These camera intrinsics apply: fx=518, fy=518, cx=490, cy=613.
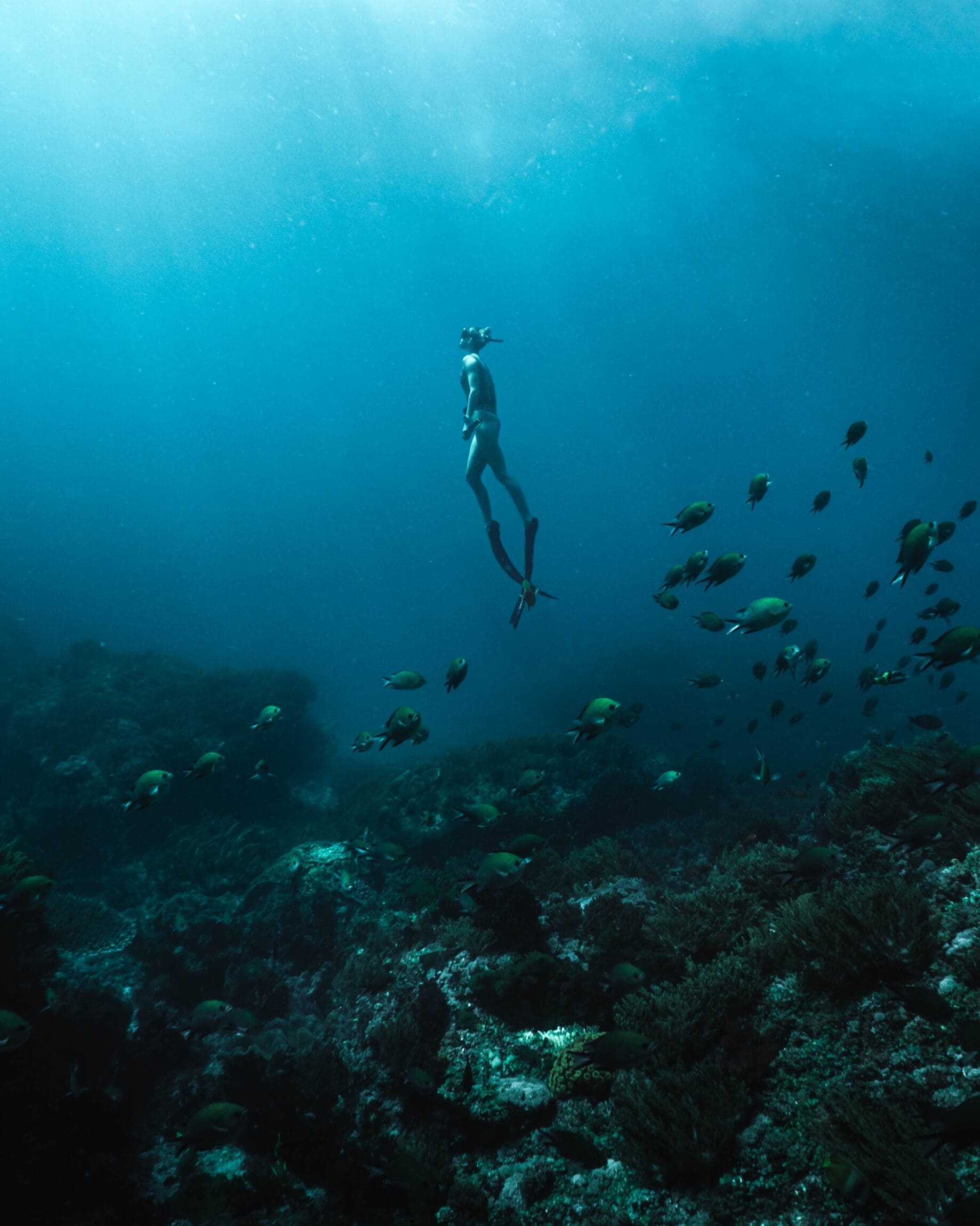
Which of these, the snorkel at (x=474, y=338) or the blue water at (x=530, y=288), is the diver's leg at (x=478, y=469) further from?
the blue water at (x=530, y=288)

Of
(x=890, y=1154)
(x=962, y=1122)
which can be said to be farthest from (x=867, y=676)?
(x=962, y=1122)

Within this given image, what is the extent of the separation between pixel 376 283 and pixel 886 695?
77.0 meters

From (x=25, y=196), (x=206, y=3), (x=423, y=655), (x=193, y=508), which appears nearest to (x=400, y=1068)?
(x=206, y=3)

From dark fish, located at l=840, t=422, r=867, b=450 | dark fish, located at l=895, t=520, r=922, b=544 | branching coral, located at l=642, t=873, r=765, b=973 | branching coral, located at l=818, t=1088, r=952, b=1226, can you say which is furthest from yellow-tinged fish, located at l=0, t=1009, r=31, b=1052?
dark fish, located at l=840, t=422, r=867, b=450

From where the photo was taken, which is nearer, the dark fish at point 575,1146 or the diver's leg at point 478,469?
the dark fish at point 575,1146

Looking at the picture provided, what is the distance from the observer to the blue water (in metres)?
28.0

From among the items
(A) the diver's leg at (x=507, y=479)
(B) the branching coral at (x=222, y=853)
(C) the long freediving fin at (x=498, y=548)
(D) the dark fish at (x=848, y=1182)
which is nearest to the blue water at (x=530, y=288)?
(A) the diver's leg at (x=507, y=479)

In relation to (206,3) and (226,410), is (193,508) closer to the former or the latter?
(226,410)

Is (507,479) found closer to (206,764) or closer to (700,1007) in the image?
(206,764)

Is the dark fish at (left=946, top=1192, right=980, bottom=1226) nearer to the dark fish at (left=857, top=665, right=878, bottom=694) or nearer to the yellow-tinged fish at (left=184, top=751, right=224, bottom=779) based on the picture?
the yellow-tinged fish at (left=184, top=751, right=224, bottom=779)

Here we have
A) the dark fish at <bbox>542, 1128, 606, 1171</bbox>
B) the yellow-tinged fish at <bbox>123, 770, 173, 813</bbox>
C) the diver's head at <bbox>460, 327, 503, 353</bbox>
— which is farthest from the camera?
the diver's head at <bbox>460, 327, 503, 353</bbox>

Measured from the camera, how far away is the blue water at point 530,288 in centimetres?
2803

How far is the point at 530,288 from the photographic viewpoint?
217 feet

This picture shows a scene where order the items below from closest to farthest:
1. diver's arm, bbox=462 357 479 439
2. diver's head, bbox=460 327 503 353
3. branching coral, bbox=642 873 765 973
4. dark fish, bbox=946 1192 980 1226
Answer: dark fish, bbox=946 1192 980 1226
branching coral, bbox=642 873 765 973
diver's arm, bbox=462 357 479 439
diver's head, bbox=460 327 503 353
